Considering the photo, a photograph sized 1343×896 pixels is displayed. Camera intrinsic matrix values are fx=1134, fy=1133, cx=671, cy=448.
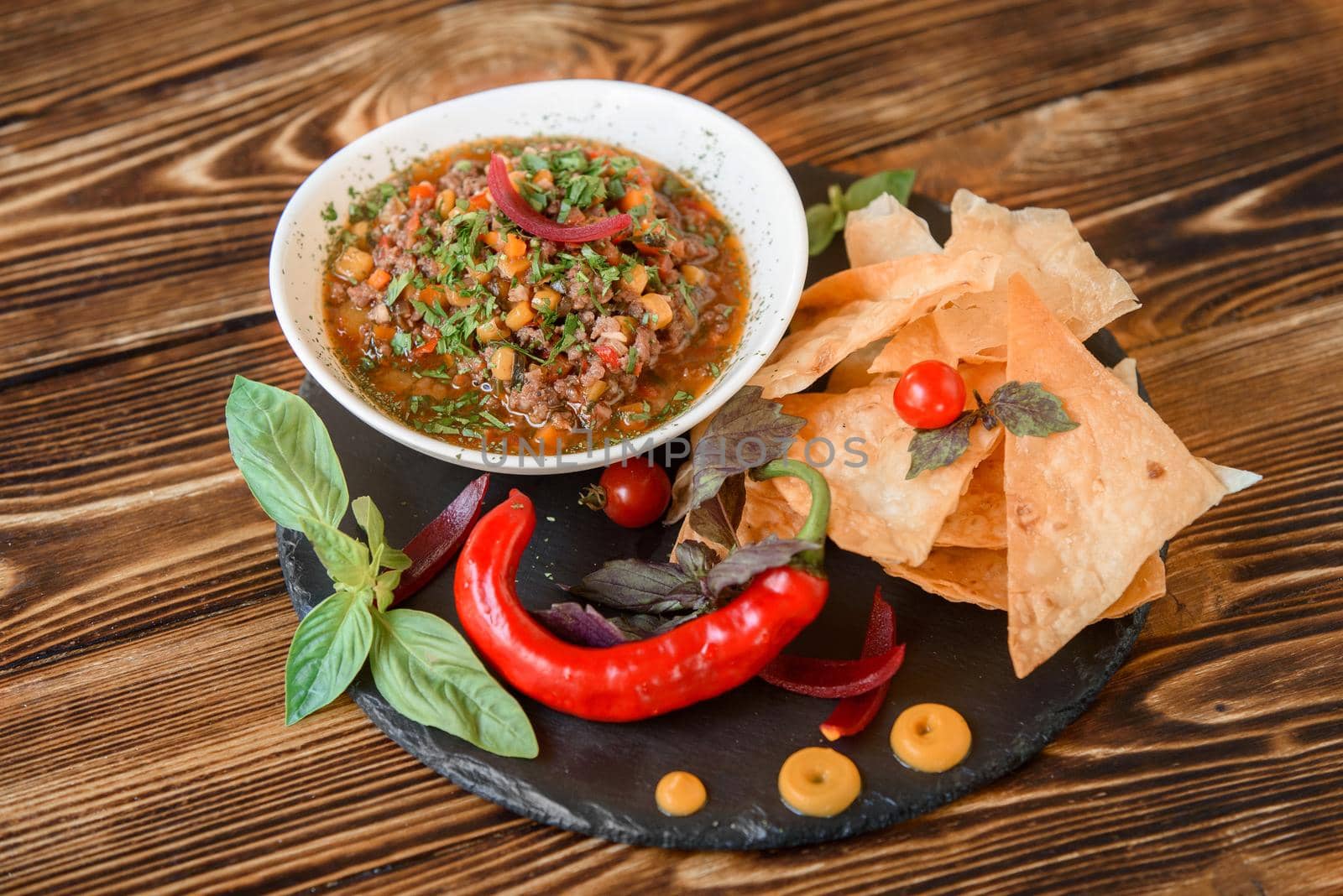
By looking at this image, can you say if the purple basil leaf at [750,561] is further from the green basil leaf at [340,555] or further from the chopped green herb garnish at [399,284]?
the chopped green herb garnish at [399,284]

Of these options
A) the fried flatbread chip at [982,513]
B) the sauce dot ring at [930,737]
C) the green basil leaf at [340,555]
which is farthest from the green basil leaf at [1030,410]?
the green basil leaf at [340,555]

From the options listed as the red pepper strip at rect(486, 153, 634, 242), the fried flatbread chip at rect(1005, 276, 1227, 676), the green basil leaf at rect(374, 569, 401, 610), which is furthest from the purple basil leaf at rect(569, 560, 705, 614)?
the red pepper strip at rect(486, 153, 634, 242)

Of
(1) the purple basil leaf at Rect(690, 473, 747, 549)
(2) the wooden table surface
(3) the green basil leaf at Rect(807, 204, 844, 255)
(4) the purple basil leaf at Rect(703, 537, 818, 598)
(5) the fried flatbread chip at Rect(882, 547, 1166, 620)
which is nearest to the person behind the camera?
(4) the purple basil leaf at Rect(703, 537, 818, 598)

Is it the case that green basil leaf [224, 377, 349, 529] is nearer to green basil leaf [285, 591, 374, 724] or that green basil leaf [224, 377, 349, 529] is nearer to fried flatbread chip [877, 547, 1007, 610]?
green basil leaf [285, 591, 374, 724]

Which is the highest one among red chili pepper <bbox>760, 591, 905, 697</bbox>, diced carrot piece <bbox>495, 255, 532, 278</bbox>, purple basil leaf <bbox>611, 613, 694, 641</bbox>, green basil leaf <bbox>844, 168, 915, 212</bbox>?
diced carrot piece <bbox>495, 255, 532, 278</bbox>

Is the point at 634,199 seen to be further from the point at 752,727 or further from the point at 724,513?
the point at 752,727
